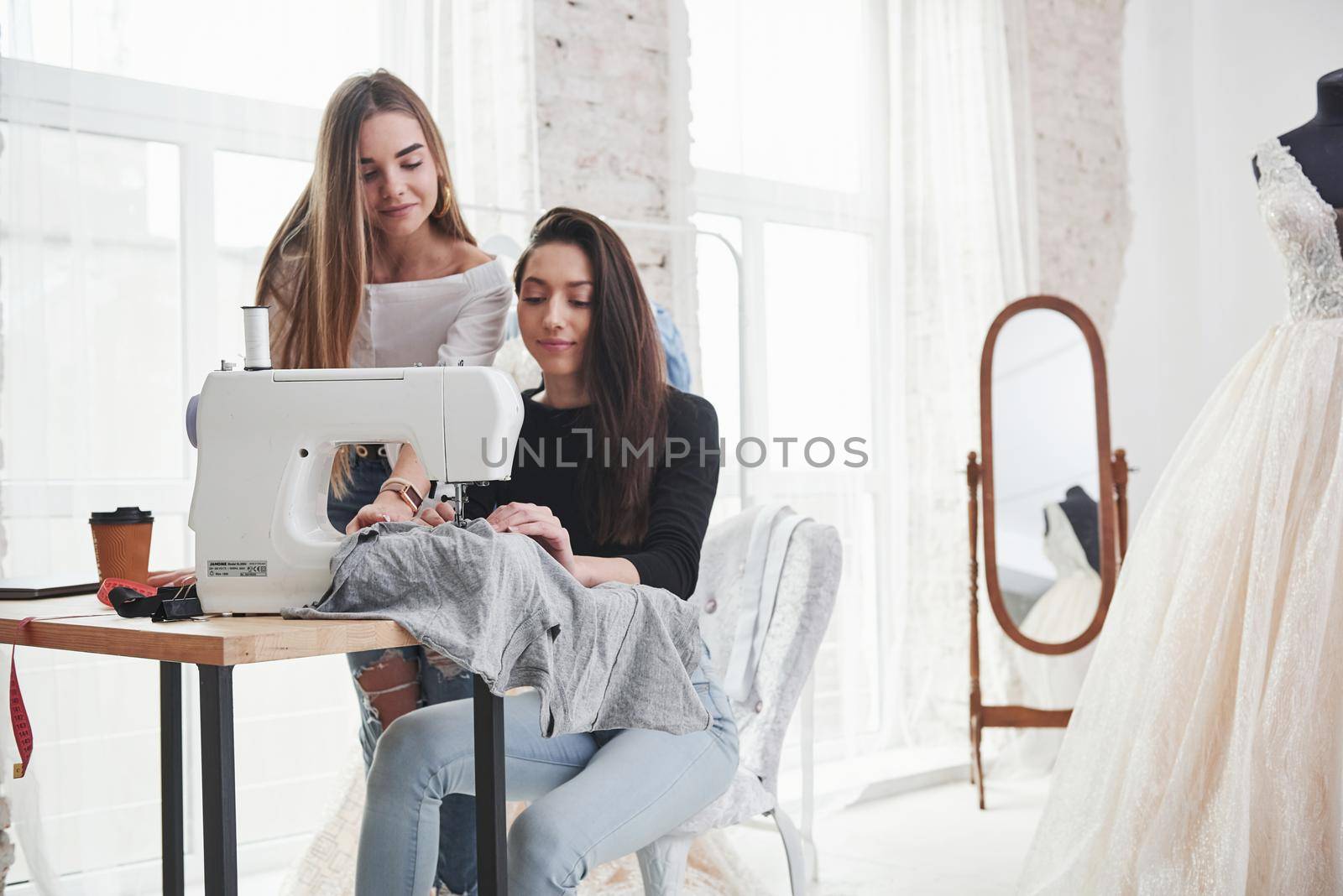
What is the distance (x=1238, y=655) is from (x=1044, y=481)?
143 centimetres

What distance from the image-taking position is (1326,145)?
8.08ft

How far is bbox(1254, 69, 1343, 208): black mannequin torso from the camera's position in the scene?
2.44m

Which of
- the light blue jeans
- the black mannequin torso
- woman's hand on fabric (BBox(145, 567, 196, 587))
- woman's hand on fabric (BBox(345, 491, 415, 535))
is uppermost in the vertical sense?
the black mannequin torso

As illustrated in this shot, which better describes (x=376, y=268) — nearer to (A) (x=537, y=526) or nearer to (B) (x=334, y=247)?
(B) (x=334, y=247)

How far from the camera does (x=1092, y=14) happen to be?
14.6 ft

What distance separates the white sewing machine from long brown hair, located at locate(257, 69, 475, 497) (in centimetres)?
54

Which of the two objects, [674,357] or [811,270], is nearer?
[674,357]

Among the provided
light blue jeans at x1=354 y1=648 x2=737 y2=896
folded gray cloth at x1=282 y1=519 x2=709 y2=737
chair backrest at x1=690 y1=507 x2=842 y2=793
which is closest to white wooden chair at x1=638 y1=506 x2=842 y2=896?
Answer: chair backrest at x1=690 y1=507 x2=842 y2=793

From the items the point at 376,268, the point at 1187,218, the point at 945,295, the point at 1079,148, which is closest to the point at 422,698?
the point at 376,268

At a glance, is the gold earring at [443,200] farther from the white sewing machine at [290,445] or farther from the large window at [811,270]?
the large window at [811,270]

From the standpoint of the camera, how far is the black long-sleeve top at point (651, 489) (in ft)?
5.80

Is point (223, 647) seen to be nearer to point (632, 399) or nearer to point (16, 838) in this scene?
point (632, 399)

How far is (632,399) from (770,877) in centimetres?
144

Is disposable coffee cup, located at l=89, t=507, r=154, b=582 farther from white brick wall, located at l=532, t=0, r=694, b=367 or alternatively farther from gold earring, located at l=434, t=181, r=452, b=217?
white brick wall, located at l=532, t=0, r=694, b=367
